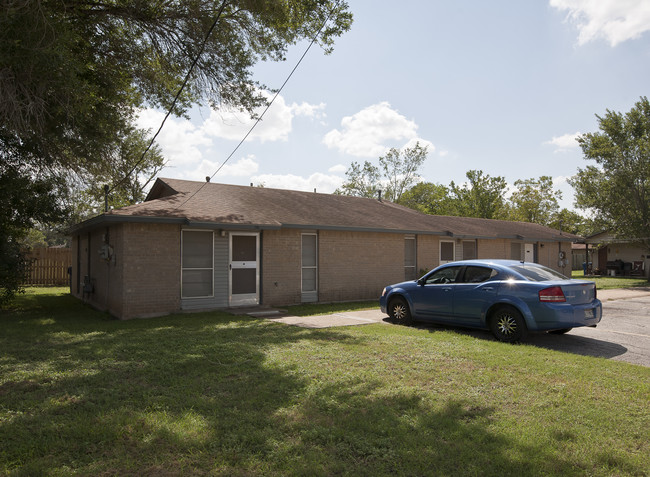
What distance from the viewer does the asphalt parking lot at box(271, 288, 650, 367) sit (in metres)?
7.45

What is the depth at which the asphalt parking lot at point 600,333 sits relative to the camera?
293 inches

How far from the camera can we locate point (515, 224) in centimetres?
2598

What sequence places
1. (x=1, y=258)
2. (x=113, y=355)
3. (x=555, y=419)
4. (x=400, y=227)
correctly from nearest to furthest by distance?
(x=555, y=419)
(x=113, y=355)
(x=1, y=258)
(x=400, y=227)

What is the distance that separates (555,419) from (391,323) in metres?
6.06

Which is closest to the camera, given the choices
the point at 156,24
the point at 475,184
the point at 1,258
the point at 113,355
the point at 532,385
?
the point at 532,385

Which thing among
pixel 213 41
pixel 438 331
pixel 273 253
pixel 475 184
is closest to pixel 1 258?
pixel 273 253

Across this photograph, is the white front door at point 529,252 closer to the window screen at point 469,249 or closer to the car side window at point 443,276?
the window screen at point 469,249

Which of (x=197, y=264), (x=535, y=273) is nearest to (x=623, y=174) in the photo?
(x=535, y=273)

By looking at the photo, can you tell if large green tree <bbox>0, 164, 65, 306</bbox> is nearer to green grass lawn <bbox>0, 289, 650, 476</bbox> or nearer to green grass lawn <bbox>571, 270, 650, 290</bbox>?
green grass lawn <bbox>0, 289, 650, 476</bbox>

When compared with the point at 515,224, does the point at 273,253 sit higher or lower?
lower

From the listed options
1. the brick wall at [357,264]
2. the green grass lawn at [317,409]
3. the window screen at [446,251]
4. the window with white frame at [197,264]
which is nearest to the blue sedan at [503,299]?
the green grass lawn at [317,409]

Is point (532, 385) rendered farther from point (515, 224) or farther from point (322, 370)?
point (515, 224)

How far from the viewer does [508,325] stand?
315 inches

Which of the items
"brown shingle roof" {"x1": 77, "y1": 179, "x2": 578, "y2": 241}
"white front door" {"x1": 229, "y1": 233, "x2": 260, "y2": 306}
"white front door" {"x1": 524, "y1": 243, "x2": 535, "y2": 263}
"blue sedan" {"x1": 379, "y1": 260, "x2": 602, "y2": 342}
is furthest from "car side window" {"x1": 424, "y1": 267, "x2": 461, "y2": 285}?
"white front door" {"x1": 524, "y1": 243, "x2": 535, "y2": 263}
